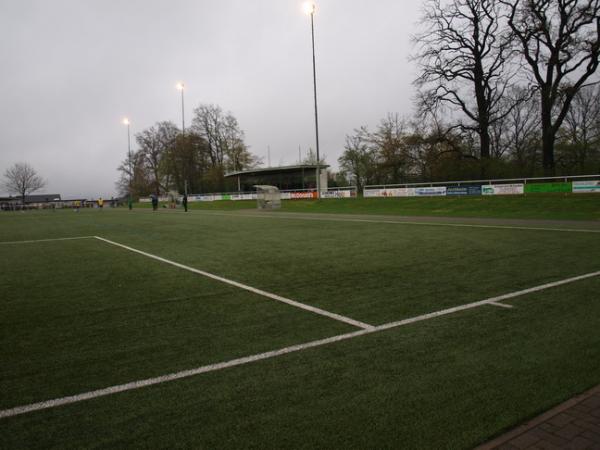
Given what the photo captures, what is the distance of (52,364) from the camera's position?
3580 millimetres

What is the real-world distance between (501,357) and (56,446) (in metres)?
3.50

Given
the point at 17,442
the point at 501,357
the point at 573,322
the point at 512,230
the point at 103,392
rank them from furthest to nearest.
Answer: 1. the point at 512,230
2. the point at 573,322
3. the point at 501,357
4. the point at 103,392
5. the point at 17,442

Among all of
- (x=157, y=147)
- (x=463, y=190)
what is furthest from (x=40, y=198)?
(x=463, y=190)

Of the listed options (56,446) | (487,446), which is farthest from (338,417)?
(56,446)

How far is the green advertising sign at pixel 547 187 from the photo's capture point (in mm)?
24812

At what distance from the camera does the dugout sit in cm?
5381

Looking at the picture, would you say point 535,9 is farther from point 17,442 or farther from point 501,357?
point 17,442

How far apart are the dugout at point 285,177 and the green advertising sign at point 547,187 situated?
2826 cm

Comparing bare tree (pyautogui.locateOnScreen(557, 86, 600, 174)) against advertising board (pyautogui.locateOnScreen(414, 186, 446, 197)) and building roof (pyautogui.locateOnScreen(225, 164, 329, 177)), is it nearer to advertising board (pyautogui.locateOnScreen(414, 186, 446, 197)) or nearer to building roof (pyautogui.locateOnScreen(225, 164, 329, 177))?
advertising board (pyautogui.locateOnScreen(414, 186, 446, 197))

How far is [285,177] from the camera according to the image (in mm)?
57219

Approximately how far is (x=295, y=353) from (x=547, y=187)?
28000 millimetres

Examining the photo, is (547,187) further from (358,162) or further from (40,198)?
(40,198)

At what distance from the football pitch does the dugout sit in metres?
45.6

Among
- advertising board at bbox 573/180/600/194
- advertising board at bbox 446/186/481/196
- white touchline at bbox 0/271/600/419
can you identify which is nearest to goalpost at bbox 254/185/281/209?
advertising board at bbox 446/186/481/196
